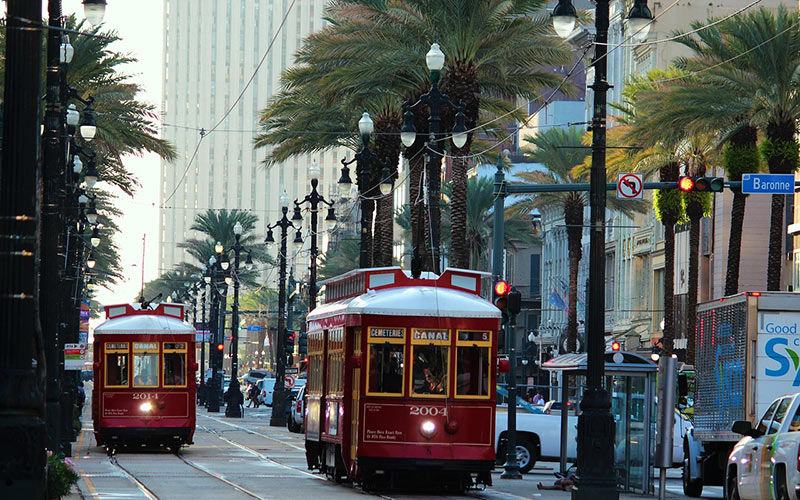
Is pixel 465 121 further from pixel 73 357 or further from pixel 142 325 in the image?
pixel 73 357

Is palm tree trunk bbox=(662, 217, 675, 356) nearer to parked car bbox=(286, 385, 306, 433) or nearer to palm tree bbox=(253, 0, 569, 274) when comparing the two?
parked car bbox=(286, 385, 306, 433)

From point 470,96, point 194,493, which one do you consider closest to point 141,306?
point 470,96

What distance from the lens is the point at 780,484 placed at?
1688 centimetres

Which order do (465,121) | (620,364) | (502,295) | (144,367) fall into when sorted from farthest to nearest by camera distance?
(465,121) < (144,367) < (502,295) < (620,364)

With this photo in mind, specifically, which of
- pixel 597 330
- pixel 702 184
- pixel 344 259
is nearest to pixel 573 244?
pixel 344 259

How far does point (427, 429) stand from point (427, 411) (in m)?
0.26

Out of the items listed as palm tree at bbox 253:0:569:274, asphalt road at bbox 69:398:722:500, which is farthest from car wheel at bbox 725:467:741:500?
palm tree at bbox 253:0:569:274

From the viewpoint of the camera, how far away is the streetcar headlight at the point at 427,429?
23141mm

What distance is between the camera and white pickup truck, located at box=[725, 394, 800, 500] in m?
16.5

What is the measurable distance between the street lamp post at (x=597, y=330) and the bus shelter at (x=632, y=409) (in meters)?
4.60

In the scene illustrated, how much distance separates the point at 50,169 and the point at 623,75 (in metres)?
59.2

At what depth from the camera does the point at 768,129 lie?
138 ft

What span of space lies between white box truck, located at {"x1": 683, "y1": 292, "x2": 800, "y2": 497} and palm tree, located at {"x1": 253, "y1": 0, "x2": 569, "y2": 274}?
38.1 feet

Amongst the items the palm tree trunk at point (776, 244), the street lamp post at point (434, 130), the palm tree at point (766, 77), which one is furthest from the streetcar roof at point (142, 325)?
the palm tree trunk at point (776, 244)
